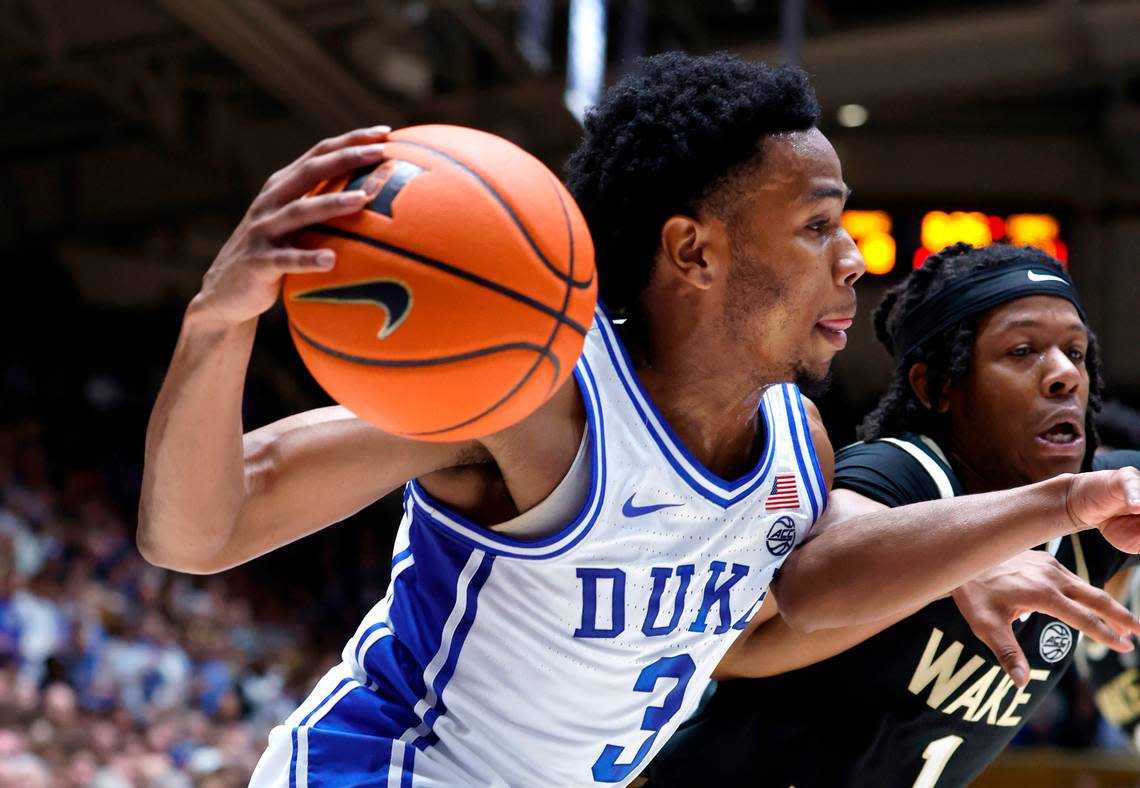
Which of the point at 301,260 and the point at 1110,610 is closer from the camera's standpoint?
the point at 301,260

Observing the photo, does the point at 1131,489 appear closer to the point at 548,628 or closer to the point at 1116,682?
the point at 548,628

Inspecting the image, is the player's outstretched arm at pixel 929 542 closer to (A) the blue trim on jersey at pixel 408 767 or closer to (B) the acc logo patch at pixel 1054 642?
(B) the acc logo patch at pixel 1054 642

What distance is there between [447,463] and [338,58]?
905 cm

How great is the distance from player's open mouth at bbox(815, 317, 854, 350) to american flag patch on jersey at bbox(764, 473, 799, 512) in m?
0.32

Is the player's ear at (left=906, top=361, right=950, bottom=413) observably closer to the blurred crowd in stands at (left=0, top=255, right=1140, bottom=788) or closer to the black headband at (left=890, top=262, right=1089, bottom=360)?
the black headband at (left=890, top=262, right=1089, bottom=360)

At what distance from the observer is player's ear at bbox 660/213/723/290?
2.41 metres

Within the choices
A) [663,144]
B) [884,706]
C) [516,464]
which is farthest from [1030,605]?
[663,144]

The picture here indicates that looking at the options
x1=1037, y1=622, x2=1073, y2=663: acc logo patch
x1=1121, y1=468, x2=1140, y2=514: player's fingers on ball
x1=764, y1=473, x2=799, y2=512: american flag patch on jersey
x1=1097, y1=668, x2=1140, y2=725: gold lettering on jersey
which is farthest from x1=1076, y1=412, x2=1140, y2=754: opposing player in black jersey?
x1=1121, y1=468, x2=1140, y2=514: player's fingers on ball

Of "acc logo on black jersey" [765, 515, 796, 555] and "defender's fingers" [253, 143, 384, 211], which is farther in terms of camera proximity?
"acc logo on black jersey" [765, 515, 796, 555]

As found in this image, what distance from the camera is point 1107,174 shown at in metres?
12.3

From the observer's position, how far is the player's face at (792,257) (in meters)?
2.38

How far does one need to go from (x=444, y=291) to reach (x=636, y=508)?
0.66 m

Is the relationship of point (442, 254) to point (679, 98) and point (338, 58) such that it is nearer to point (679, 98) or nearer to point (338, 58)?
point (679, 98)

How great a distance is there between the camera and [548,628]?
2.32 meters
